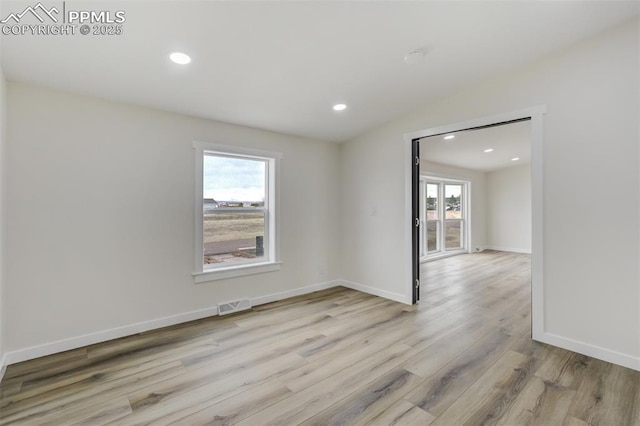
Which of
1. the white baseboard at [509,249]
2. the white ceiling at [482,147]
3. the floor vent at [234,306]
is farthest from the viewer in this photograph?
the white baseboard at [509,249]

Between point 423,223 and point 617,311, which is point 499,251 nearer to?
point 423,223

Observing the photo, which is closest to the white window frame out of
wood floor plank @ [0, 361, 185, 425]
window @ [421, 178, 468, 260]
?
window @ [421, 178, 468, 260]

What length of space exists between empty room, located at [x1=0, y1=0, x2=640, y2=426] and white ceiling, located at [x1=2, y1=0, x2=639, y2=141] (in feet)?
0.06

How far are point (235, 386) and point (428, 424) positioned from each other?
1.28 m

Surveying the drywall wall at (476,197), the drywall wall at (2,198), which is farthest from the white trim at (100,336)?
the drywall wall at (476,197)

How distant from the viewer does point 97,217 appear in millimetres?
2725

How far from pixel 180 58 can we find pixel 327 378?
8.79ft

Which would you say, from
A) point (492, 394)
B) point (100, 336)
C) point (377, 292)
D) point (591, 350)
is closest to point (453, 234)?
point (377, 292)

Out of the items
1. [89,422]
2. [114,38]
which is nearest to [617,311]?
[89,422]

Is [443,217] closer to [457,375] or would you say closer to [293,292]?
[293,292]

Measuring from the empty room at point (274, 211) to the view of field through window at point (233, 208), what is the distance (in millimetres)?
28

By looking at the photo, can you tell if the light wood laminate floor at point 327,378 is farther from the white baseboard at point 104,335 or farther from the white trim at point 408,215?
the white trim at point 408,215

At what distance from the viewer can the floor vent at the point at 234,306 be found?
3459 mm

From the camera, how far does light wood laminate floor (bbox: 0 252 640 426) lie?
5.87 feet
